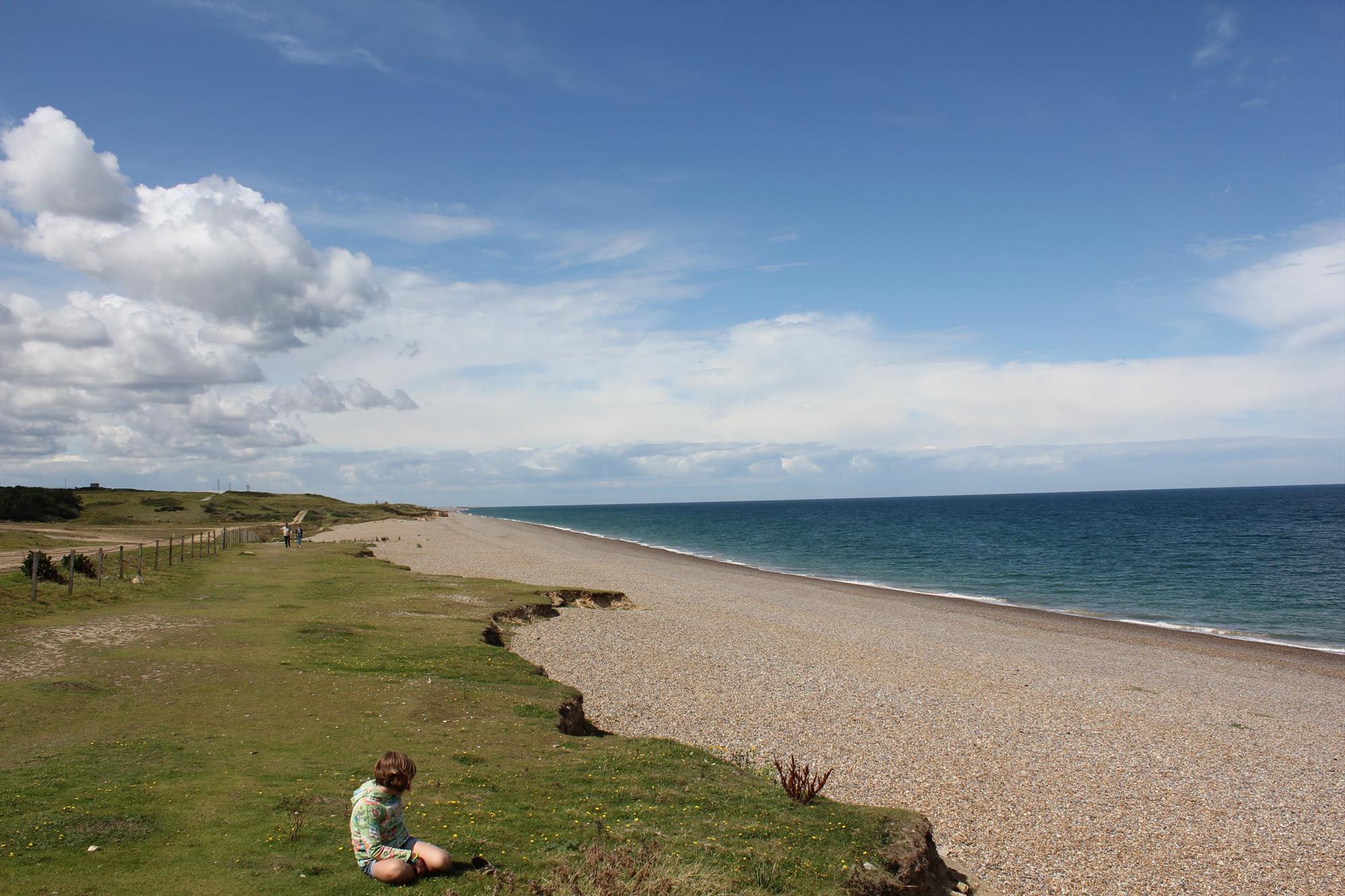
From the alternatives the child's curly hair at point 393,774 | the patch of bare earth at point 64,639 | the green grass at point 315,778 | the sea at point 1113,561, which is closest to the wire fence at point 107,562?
the patch of bare earth at point 64,639

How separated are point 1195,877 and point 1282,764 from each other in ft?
28.8

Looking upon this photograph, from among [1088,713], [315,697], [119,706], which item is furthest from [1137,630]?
[119,706]

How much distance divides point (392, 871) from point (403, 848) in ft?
1.18

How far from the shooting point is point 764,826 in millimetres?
10773

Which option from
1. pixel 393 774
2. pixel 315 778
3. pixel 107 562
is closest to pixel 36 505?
pixel 107 562

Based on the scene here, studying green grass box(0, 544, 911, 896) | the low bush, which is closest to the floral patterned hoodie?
green grass box(0, 544, 911, 896)

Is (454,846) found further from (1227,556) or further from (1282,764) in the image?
(1227,556)

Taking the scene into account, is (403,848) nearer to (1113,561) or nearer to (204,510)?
(1113,561)

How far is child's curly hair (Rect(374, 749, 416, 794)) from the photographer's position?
8758 mm

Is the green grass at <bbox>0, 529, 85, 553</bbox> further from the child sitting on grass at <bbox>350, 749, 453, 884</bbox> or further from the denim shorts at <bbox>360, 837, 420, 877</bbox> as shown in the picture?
the denim shorts at <bbox>360, 837, 420, 877</bbox>

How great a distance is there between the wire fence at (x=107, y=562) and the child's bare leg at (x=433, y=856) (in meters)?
21.5

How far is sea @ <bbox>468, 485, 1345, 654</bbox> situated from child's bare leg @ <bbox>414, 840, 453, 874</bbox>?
42610 mm

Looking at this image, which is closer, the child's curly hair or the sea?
the child's curly hair

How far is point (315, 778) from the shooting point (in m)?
11.3
